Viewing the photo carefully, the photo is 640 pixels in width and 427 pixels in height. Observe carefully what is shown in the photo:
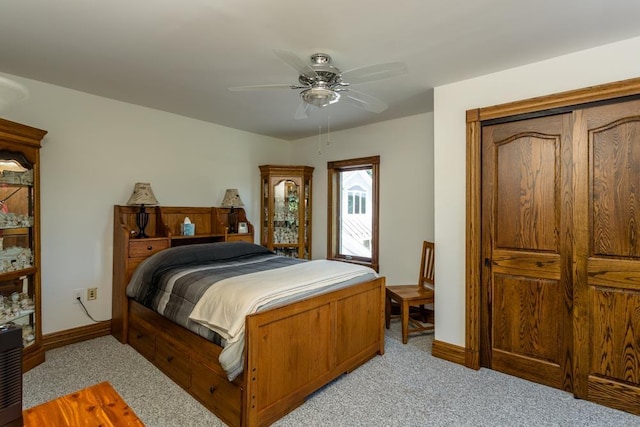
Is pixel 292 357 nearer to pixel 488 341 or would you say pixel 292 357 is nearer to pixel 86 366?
pixel 488 341

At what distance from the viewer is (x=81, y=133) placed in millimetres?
3162

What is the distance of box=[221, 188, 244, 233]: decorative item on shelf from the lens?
13.6 feet

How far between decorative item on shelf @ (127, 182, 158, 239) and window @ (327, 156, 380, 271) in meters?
2.33

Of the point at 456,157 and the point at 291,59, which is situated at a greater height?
the point at 291,59

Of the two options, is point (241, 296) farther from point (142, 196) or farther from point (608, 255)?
point (608, 255)

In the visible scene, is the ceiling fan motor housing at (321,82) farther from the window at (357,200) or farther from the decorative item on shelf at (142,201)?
Result: the window at (357,200)

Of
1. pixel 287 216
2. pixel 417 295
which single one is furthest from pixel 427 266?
pixel 287 216

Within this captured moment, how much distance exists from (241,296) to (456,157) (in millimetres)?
2108

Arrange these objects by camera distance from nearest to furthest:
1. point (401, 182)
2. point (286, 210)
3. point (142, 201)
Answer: point (142, 201)
point (401, 182)
point (286, 210)

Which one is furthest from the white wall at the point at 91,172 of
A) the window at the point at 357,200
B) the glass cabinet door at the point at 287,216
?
the window at the point at 357,200

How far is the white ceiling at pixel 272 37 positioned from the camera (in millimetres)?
1803

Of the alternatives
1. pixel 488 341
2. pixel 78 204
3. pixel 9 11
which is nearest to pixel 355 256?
pixel 488 341

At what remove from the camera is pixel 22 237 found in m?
2.68

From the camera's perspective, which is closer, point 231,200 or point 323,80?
point 323,80
